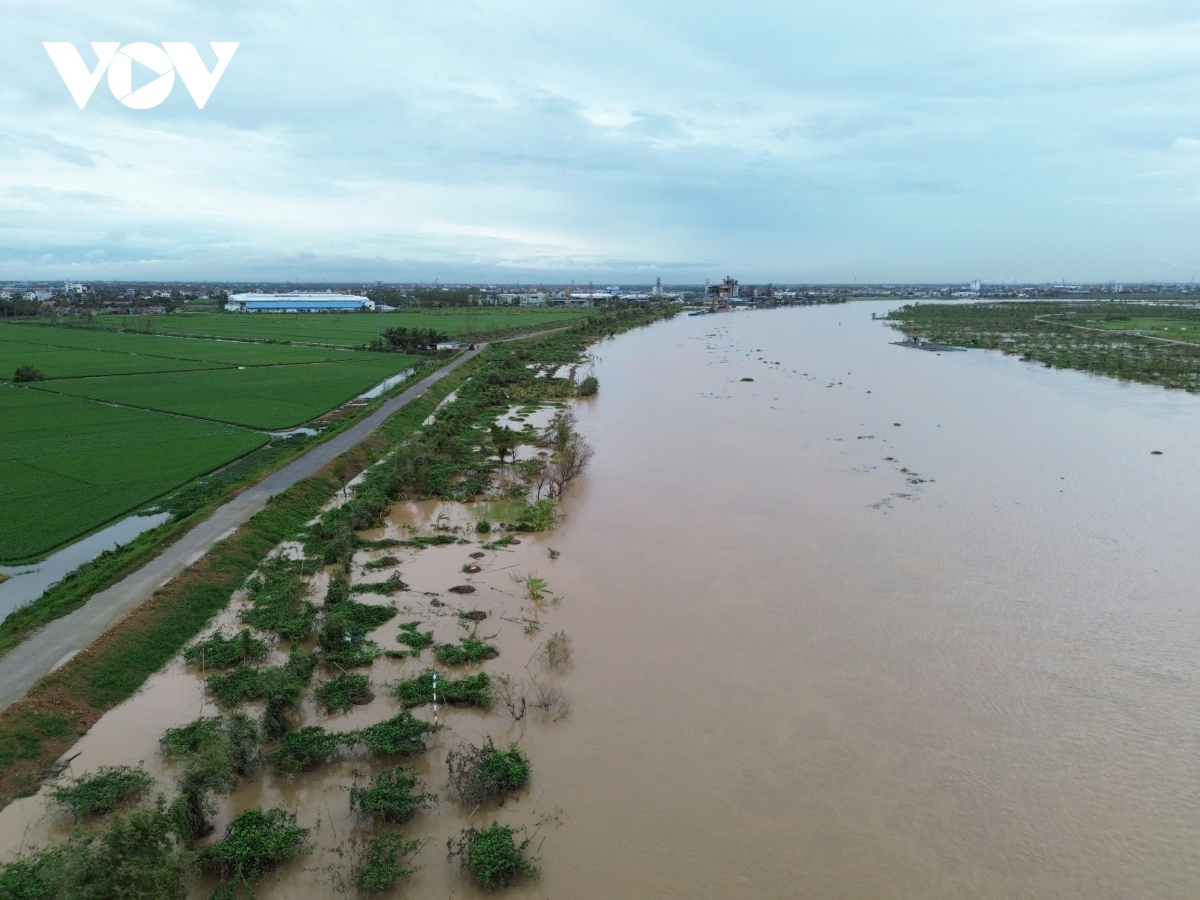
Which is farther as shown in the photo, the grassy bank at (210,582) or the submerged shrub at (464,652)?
the submerged shrub at (464,652)

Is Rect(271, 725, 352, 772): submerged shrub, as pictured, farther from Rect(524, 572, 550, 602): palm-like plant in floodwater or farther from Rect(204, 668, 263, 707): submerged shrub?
Rect(524, 572, 550, 602): palm-like plant in floodwater

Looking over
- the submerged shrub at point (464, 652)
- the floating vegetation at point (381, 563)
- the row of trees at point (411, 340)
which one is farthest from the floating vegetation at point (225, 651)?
the row of trees at point (411, 340)

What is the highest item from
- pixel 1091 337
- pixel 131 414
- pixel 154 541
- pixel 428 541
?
pixel 1091 337

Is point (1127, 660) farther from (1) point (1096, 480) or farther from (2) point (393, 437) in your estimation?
(2) point (393, 437)

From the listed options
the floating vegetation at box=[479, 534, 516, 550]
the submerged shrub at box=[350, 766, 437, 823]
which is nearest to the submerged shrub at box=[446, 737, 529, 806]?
the submerged shrub at box=[350, 766, 437, 823]

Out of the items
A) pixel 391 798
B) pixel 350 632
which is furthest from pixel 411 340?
pixel 391 798

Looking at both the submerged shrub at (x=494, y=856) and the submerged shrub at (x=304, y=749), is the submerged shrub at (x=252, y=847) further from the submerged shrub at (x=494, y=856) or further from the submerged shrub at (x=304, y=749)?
the submerged shrub at (x=494, y=856)

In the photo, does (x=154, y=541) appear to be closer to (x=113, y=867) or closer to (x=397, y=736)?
(x=397, y=736)
